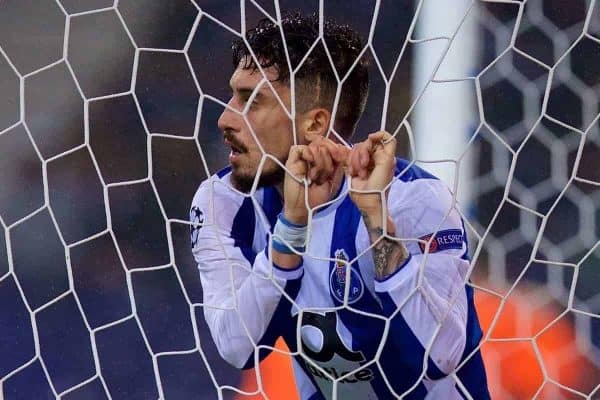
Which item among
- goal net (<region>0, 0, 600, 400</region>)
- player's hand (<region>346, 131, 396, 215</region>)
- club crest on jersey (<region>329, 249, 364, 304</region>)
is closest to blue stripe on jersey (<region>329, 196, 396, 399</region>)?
club crest on jersey (<region>329, 249, 364, 304</region>)

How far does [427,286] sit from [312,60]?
20 centimetres

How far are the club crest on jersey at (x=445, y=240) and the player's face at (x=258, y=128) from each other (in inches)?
5.2

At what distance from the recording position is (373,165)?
0.70 metres

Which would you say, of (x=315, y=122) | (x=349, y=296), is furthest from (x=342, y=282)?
(x=315, y=122)

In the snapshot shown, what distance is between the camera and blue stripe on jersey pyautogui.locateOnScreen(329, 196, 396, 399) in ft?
2.64

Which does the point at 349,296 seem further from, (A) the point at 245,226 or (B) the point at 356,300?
(A) the point at 245,226

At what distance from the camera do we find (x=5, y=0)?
4.52 ft

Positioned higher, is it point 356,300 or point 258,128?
point 258,128

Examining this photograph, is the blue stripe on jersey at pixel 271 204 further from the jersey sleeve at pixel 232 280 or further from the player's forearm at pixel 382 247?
the player's forearm at pixel 382 247

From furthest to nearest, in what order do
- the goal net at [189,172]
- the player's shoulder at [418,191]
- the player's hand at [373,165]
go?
the goal net at [189,172]
the player's shoulder at [418,191]
the player's hand at [373,165]

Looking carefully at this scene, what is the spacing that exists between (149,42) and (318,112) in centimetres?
49

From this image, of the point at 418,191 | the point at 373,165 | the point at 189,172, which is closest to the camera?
the point at 373,165

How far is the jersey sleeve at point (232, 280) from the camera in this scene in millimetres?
784

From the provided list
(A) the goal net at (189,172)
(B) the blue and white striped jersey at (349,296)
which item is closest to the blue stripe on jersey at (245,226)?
(B) the blue and white striped jersey at (349,296)
